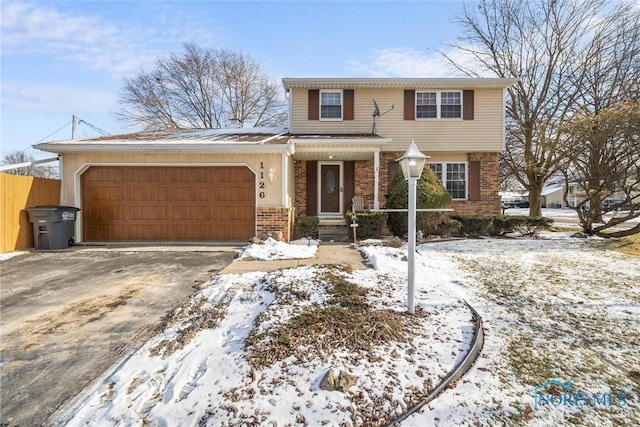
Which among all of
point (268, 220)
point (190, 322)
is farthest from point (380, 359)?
point (268, 220)

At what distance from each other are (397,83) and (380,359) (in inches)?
429

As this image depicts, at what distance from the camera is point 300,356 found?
2652 millimetres

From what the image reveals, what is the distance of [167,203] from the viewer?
870 cm

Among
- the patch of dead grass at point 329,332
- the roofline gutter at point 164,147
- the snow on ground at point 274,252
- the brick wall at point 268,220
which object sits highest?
the roofline gutter at point 164,147

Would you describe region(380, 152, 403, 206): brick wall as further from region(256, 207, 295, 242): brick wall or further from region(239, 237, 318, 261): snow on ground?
region(239, 237, 318, 261): snow on ground

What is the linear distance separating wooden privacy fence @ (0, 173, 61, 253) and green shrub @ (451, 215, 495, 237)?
1207cm

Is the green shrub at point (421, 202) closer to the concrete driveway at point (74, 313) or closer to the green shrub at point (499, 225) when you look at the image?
the green shrub at point (499, 225)

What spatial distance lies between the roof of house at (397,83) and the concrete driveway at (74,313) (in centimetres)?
743

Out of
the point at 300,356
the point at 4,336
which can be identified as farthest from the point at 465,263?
the point at 4,336

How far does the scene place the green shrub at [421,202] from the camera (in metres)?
8.80

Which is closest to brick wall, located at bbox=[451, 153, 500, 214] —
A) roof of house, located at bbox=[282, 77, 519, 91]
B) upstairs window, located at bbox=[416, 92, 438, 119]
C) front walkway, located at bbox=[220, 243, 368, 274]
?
upstairs window, located at bbox=[416, 92, 438, 119]

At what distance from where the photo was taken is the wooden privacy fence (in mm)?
7340

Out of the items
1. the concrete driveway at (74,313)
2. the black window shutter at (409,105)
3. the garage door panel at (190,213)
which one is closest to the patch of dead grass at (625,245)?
the black window shutter at (409,105)

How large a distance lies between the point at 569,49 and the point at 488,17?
13.7ft
